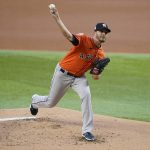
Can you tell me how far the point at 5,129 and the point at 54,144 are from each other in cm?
114

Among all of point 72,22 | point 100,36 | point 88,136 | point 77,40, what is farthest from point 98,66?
point 72,22

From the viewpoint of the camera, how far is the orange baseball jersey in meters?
6.96

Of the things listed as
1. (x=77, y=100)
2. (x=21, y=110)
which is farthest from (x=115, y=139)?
(x=77, y=100)

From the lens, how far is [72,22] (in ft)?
70.5

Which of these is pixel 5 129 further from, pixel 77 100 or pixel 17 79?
pixel 17 79

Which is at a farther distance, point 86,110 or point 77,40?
point 86,110

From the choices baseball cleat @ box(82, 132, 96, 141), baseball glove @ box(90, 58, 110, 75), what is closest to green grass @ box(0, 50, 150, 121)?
baseball glove @ box(90, 58, 110, 75)

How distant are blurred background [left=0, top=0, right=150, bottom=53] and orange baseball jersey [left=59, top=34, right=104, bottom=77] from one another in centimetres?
1192

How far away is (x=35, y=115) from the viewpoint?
8430 millimetres

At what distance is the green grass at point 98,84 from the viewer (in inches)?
385

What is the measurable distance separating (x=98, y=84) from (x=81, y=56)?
546 cm

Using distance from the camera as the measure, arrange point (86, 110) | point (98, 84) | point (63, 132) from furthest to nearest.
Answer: point (98, 84) < point (63, 132) < point (86, 110)

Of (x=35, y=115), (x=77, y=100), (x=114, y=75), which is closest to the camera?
(x=35, y=115)

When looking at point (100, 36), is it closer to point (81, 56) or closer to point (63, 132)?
point (81, 56)
